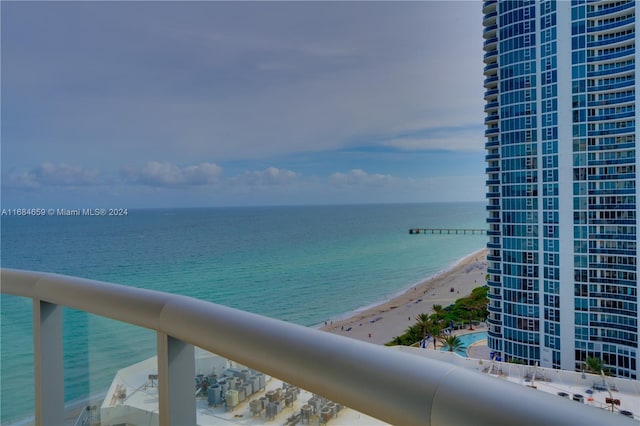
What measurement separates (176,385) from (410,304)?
65.9 feet

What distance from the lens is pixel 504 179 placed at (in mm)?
9352

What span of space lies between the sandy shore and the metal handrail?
11349mm

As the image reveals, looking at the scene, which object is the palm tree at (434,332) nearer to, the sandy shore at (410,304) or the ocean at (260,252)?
the sandy shore at (410,304)

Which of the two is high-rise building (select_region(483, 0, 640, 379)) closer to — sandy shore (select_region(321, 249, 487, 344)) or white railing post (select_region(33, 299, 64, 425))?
sandy shore (select_region(321, 249, 487, 344))

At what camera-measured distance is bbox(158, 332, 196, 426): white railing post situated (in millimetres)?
685

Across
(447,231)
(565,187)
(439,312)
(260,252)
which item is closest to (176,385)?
(565,187)

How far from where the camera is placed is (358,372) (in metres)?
0.41

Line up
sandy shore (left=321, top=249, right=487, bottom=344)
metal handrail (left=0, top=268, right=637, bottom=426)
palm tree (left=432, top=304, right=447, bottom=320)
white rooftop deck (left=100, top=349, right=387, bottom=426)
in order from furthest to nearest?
sandy shore (left=321, top=249, right=487, bottom=344), palm tree (left=432, top=304, right=447, bottom=320), white rooftop deck (left=100, top=349, right=387, bottom=426), metal handrail (left=0, top=268, right=637, bottom=426)

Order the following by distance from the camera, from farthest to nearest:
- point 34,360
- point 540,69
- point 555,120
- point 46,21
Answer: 1. point 46,21
2. point 540,69
3. point 555,120
4. point 34,360

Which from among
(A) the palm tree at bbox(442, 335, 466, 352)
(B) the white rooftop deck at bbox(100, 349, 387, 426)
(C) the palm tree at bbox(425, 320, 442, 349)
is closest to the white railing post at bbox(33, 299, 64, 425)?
(B) the white rooftop deck at bbox(100, 349, 387, 426)

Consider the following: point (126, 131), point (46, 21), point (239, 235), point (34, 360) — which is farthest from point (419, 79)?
point (34, 360)

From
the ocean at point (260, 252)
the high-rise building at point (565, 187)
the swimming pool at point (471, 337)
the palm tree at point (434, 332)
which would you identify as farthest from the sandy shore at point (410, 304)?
the high-rise building at point (565, 187)

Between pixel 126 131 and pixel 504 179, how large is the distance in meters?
32.6

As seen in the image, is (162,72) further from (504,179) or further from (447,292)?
(504,179)
